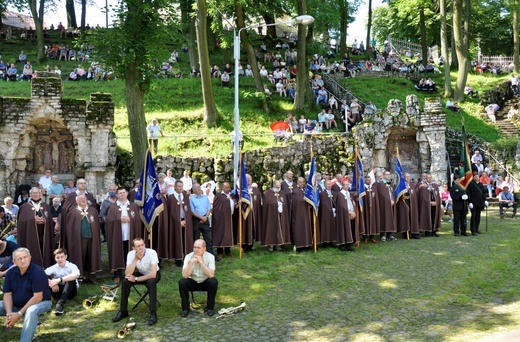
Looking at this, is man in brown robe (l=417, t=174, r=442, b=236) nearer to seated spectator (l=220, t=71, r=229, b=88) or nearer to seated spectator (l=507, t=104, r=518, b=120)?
seated spectator (l=507, t=104, r=518, b=120)

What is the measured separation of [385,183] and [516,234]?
157 inches

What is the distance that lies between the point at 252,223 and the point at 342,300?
14.1 feet

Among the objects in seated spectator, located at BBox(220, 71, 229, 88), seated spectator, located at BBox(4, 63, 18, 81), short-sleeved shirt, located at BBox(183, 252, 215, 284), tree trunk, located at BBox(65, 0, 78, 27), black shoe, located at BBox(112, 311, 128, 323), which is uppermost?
tree trunk, located at BBox(65, 0, 78, 27)

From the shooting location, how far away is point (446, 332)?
7641mm

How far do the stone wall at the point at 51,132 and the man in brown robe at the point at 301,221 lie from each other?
8581mm

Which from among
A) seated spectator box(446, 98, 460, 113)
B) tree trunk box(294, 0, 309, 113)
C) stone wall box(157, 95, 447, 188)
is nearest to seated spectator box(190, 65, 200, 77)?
tree trunk box(294, 0, 309, 113)

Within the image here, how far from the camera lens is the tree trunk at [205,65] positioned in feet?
71.8

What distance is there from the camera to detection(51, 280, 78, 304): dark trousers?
28.9 feet

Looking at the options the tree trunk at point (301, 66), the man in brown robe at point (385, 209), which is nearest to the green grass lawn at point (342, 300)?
the man in brown robe at point (385, 209)

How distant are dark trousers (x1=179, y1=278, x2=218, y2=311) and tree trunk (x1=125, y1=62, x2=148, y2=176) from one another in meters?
9.77

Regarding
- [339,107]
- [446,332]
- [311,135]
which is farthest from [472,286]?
[339,107]

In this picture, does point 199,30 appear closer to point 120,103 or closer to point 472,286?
point 120,103

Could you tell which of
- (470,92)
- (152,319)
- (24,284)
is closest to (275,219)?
(152,319)

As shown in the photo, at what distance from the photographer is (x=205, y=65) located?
22641 mm
